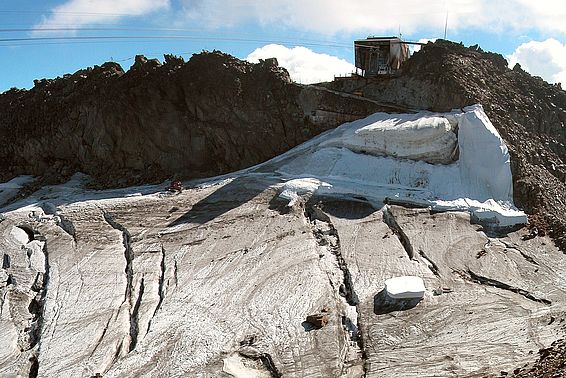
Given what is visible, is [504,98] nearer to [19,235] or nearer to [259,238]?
[259,238]

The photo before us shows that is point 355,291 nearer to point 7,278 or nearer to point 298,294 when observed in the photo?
point 298,294

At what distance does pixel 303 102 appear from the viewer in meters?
24.7

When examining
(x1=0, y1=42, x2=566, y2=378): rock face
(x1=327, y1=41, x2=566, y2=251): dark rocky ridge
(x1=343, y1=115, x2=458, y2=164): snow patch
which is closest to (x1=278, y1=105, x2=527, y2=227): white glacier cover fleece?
(x1=343, y1=115, x2=458, y2=164): snow patch

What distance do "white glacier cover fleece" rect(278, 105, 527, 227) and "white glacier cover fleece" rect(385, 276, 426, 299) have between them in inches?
200

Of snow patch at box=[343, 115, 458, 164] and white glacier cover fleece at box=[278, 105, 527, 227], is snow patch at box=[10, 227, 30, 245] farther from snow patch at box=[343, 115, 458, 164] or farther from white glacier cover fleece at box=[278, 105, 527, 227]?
snow patch at box=[343, 115, 458, 164]

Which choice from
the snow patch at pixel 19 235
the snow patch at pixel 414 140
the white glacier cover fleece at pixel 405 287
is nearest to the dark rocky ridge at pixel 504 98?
the snow patch at pixel 414 140

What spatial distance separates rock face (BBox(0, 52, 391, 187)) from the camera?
2459 centimetres

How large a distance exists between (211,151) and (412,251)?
11.2 m

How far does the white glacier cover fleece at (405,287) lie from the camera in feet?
47.1

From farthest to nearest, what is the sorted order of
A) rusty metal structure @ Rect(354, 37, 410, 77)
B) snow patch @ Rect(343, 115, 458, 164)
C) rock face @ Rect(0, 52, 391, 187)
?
rusty metal structure @ Rect(354, 37, 410, 77) < rock face @ Rect(0, 52, 391, 187) < snow patch @ Rect(343, 115, 458, 164)

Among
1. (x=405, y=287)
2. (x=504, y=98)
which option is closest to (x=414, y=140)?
(x=504, y=98)

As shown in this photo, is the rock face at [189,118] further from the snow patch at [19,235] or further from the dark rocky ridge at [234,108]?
the snow patch at [19,235]

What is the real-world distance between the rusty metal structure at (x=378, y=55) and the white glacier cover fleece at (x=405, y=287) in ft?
41.9

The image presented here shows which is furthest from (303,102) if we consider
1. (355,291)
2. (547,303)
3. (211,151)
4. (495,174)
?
(547,303)
